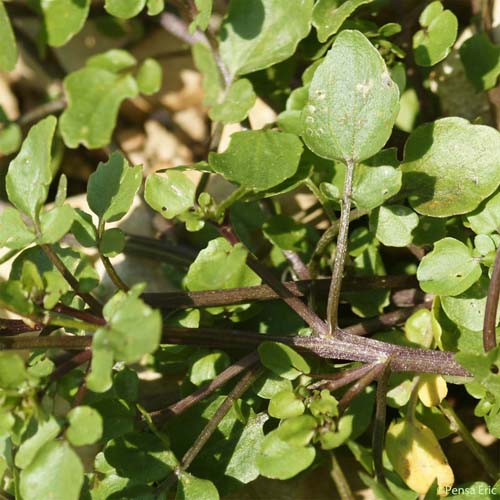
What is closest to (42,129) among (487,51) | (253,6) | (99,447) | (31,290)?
(31,290)

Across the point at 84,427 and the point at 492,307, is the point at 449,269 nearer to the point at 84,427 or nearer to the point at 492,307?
the point at 492,307

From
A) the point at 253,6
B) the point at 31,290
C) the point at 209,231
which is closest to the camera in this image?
the point at 31,290

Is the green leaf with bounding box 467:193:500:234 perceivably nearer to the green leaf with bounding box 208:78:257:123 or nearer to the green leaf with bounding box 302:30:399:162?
the green leaf with bounding box 302:30:399:162

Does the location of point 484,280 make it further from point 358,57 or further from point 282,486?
point 282,486

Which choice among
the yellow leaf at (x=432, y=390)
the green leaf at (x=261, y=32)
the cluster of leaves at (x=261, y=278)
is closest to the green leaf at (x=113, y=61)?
the cluster of leaves at (x=261, y=278)

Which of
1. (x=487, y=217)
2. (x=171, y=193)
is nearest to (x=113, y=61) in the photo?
(x=171, y=193)

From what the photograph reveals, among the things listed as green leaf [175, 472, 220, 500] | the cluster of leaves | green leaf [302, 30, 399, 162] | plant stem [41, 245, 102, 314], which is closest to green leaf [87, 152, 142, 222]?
the cluster of leaves

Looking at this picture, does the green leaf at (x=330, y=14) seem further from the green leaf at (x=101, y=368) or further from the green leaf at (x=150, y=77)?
the green leaf at (x=101, y=368)
